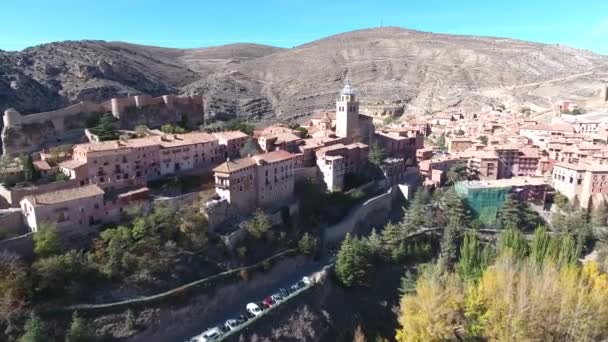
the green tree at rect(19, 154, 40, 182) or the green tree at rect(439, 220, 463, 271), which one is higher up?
the green tree at rect(19, 154, 40, 182)

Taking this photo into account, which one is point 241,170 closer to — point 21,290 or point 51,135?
point 21,290

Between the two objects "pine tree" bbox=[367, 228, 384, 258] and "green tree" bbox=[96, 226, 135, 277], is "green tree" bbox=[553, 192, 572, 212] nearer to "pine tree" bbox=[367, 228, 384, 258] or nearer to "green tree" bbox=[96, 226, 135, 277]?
"pine tree" bbox=[367, 228, 384, 258]

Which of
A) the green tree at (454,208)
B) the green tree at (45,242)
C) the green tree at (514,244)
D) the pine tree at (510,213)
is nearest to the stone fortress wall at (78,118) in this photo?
the green tree at (45,242)

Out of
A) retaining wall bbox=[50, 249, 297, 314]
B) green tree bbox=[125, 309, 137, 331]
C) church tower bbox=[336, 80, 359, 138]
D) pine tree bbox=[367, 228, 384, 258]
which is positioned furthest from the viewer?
church tower bbox=[336, 80, 359, 138]

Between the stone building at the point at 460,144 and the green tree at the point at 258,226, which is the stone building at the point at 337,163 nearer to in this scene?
the green tree at the point at 258,226

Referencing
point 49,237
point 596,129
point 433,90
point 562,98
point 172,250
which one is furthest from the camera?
point 433,90

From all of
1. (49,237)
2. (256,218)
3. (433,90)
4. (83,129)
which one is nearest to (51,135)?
(83,129)

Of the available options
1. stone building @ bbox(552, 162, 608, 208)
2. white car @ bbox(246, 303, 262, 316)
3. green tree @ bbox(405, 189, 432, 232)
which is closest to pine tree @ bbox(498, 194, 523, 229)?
stone building @ bbox(552, 162, 608, 208)
